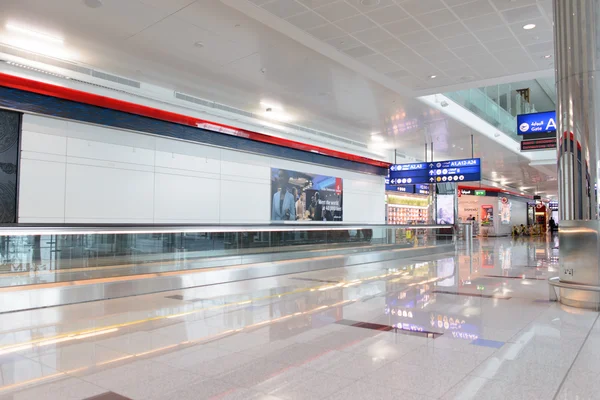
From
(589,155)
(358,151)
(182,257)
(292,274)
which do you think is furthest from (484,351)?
(358,151)

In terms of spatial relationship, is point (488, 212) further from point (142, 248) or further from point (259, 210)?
point (142, 248)

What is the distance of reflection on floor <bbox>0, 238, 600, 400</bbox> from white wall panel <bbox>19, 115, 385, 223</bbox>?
12.7ft

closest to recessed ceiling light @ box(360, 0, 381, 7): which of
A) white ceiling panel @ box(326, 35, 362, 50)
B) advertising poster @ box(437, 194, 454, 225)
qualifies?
white ceiling panel @ box(326, 35, 362, 50)

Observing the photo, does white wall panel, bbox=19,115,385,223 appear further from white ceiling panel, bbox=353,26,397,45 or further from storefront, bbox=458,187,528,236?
storefront, bbox=458,187,528,236

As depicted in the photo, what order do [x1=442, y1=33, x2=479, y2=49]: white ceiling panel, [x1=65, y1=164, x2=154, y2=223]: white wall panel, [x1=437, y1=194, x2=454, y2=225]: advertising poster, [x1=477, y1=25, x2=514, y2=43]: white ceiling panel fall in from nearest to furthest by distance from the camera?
[x1=477, y1=25, x2=514, y2=43]: white ceiling panel < [x1=442, y1=33, x2=479, y2=49]: white ceiling panel < [x1=65, y1=164, x2=154, y2=223]: white wall panel < [x1=437, y1=194, x2=454, y2=225]: advertising poster

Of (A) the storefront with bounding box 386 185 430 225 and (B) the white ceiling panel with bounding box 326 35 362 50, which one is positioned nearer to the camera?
(B) the white ceiling panel with bounding box 326 35 362 50

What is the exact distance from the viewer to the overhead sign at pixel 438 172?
50.5 ft

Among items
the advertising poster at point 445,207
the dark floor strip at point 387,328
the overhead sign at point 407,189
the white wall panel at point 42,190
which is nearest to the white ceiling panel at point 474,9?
the dark floor strip at point 387,328

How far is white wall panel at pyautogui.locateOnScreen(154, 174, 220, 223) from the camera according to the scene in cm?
1072

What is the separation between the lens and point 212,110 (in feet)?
38.8

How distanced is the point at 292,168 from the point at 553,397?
39.7 ft

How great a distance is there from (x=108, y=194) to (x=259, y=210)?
4.61m

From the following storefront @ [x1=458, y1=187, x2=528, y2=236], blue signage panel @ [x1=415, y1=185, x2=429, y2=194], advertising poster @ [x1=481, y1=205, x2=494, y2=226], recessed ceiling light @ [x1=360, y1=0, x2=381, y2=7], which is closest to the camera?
recessed ceiling light @ [x1=360, y1=0, x2=381, y2=7]

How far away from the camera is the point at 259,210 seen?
1329 cm
